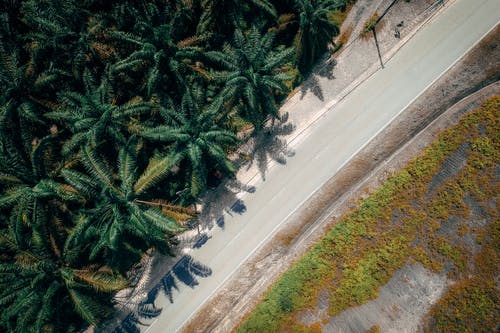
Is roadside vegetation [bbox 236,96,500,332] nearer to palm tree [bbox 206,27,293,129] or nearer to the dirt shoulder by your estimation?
the dirt shoulder

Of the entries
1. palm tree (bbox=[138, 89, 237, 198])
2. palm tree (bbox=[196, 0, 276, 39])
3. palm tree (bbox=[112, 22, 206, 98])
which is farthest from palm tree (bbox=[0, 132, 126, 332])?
palm tree (bbox=[196, 0, 276, 39])

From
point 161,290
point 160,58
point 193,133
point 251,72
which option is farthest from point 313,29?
point 161,290

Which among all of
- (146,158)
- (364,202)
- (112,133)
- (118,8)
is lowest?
(364,202)

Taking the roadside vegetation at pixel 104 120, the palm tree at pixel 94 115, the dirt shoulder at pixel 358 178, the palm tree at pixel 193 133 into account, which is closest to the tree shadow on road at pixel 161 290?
the dirt shoulder at pixel 358 178

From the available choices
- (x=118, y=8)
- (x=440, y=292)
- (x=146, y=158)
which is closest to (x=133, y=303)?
(x=146, y=158)

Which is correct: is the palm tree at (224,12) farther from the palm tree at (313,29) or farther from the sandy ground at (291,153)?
the sandy ground at (291,153)

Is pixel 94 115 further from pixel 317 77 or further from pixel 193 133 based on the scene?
pixel 317 77

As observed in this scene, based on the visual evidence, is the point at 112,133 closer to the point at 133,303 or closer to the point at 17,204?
the point at 17,204
